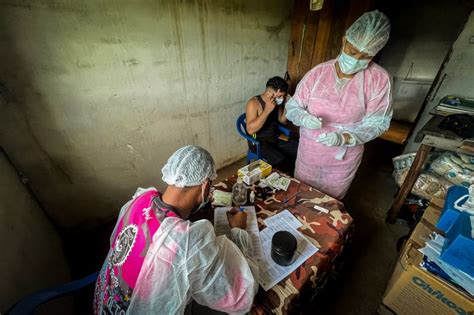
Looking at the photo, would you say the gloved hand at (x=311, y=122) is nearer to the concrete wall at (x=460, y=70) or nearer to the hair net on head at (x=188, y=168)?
the hair net on head at (x=188, y=168)

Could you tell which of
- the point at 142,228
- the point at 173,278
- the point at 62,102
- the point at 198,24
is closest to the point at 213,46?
the point at 198,24

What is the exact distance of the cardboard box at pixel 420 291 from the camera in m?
0.97

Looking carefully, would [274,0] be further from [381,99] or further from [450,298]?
[450,298]

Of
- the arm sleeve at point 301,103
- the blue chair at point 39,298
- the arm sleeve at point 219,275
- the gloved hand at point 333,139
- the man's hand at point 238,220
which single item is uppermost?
the arm sleeve at point 301,103

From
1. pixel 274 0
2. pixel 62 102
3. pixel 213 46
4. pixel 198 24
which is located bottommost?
pixel 62 102

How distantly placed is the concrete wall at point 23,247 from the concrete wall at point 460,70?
3416mm

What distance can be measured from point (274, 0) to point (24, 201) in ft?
9.81

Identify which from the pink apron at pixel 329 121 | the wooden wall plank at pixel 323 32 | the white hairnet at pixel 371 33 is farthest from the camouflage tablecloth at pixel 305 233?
the wooden wall plank at pixel 323 32

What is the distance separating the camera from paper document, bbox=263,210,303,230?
1.09 metres

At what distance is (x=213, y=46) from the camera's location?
6.61 feet

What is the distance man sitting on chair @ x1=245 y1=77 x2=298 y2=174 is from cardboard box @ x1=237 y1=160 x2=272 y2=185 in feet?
2.03

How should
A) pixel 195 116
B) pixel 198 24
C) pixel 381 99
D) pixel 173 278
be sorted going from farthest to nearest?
pixel 195 116 → pixel 198 24 → pixel 381 99 → pixel 173 278

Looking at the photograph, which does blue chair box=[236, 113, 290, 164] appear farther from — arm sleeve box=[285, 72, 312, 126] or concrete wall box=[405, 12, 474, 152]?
concrete wall box=[405, 12, 474, 152]

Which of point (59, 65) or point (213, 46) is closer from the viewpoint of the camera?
point (59, 65)
